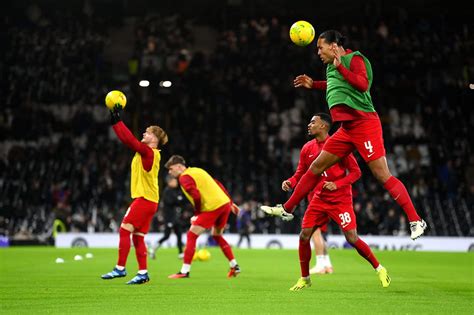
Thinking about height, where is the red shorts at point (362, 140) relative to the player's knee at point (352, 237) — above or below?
above

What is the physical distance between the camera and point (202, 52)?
115 feet

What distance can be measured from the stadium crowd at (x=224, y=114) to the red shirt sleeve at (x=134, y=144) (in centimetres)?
1777

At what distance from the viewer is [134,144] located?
10.6 meters

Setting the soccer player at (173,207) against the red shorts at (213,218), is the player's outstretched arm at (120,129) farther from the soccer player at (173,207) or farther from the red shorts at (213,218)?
the soccer player at (173,207)

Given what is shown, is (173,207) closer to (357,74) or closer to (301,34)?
(301,34)

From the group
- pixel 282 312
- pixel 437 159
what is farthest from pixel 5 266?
pixel 437 159

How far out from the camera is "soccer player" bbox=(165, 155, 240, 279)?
1293cm

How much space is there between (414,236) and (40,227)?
24.0 m

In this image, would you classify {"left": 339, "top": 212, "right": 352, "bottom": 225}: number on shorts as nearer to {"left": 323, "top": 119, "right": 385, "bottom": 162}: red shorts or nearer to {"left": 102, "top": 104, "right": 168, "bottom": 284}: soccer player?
{"left": 323, "top": 119, "right": 385, "bottom": 162}: red shorts

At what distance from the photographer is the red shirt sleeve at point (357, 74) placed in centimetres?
858

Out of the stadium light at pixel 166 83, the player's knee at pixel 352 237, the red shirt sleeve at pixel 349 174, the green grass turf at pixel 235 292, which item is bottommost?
the green grass turf at pixel 235 292

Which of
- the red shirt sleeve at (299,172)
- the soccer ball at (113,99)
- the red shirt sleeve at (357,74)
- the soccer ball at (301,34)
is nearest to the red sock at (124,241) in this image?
the soccer ball at (113,99)

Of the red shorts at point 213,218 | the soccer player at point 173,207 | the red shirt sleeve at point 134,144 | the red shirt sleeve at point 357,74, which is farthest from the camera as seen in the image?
the soccer player at point 173,207

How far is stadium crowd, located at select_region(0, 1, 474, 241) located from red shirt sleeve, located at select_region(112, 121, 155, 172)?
1777 cm
